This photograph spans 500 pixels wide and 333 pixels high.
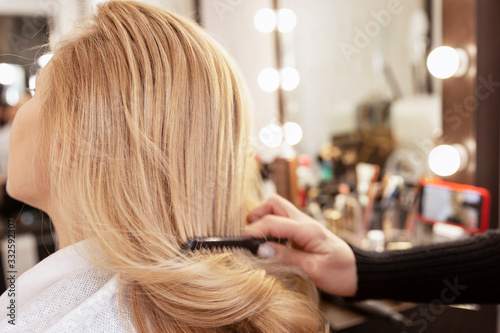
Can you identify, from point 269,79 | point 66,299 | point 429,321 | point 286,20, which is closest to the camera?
point 66,299

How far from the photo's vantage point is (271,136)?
1699 millimetres

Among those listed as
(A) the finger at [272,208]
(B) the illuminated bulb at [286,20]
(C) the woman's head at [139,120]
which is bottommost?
(A) the finger at [272,208]

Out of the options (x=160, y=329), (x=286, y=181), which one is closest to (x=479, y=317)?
(x=286, y=181)

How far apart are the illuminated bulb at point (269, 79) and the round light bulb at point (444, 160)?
0.86m

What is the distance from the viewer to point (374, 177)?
1324 millimetres

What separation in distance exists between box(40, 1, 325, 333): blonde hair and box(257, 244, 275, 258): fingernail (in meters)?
0.08

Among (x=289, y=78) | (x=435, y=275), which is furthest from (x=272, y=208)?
(x=289, y=78)

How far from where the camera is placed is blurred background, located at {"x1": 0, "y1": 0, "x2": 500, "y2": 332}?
37.3 inches

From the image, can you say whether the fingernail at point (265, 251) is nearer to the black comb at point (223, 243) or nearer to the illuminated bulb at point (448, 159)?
the black comb at point (223, 243)

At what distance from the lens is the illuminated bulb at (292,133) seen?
1.73 m

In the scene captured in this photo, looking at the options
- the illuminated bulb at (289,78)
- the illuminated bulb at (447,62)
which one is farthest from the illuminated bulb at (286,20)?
the illuminated bulb at (447,62)

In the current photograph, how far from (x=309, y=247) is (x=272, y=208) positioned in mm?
90

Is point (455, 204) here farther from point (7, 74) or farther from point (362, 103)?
point (7, 74)

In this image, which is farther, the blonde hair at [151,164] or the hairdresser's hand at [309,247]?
the hairdresser's hand at [309,247]
